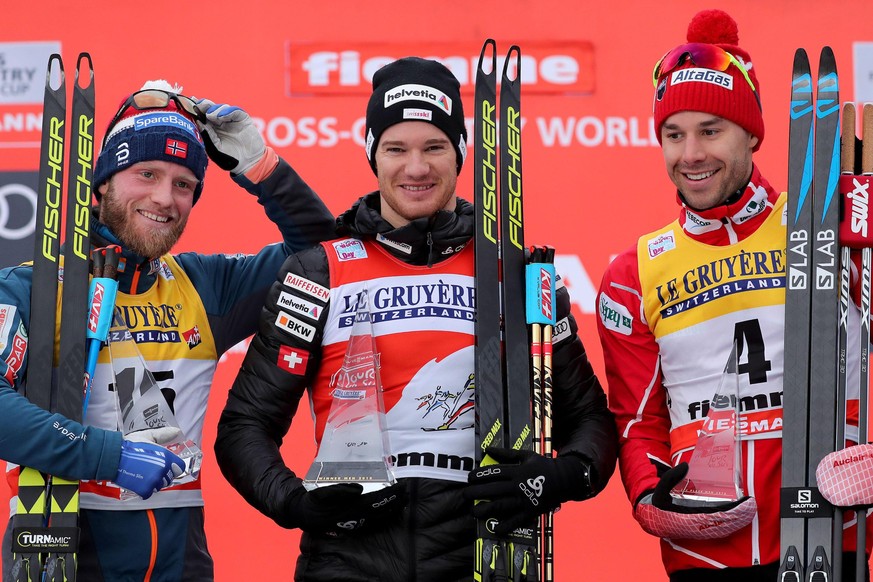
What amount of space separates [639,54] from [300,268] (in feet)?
7.14

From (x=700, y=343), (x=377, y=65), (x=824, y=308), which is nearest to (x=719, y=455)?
(x=700, y=343)

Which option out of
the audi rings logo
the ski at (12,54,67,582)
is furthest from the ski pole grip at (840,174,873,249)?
the audi rings logo

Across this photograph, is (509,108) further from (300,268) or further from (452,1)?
(452,1)

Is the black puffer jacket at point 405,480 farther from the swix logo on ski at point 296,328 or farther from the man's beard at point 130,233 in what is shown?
the man's beard at point 130,233

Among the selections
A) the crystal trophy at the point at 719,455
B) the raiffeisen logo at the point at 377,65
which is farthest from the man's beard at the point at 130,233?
the raiffeisen logo at the point at 377,65

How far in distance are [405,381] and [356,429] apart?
0.56 ft

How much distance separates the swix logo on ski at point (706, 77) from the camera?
2771 mm

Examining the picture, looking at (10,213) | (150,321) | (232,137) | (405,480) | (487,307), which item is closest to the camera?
(405,480)

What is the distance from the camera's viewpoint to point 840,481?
2467 millimetres

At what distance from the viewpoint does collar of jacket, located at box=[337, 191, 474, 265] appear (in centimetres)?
271

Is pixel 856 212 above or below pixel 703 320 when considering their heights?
above

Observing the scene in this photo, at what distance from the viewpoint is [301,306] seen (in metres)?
2.70

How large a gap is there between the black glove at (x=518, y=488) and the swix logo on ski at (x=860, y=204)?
0.85 meters

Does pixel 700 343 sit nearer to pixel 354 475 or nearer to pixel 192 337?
pixel 354 475
